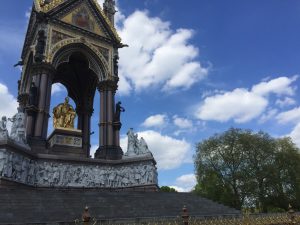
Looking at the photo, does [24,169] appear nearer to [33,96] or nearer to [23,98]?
[33,96]

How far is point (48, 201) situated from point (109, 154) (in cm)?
867

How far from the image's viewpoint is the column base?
74.0ft

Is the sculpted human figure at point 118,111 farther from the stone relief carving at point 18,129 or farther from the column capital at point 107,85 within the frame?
the stone relief carving at point 18,129

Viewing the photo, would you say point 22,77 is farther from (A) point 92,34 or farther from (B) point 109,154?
(B) point 109,154

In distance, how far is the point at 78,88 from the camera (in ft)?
92.7

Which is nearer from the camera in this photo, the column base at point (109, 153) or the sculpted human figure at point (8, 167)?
the sculpted human figure at point (8, 167)

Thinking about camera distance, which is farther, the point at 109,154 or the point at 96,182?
the point at 109,154

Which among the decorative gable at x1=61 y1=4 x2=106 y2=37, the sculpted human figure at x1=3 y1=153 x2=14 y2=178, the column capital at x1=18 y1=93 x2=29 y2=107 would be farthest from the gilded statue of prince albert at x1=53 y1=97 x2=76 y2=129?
the sculpted human figure at x1=3 y1=153 x2=14 y2=178

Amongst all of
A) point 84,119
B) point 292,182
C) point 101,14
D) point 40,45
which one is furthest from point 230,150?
point 40,45

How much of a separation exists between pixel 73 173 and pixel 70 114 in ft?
17.6

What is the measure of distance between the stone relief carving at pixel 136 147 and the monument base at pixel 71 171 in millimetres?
557

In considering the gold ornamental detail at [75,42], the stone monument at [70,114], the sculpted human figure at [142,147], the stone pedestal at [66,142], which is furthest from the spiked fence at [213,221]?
the gold ornamental detail at [75,42]

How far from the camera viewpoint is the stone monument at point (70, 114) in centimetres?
1891

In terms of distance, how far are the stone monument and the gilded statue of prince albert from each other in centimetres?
7
